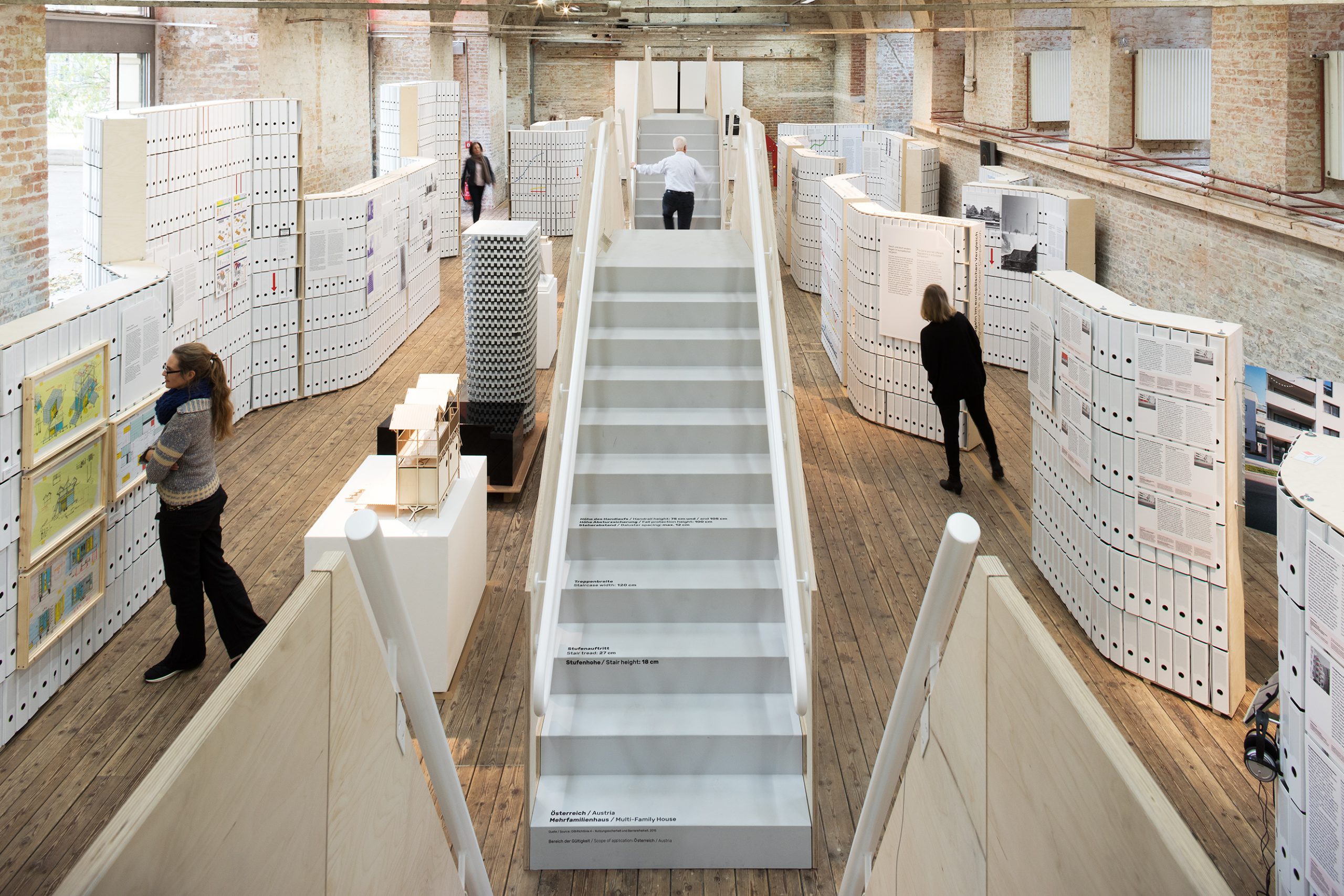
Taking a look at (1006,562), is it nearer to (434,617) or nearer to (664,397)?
(664,397)

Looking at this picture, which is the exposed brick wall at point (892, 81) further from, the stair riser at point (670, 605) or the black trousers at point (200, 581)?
the black trousers at point (200, 581)

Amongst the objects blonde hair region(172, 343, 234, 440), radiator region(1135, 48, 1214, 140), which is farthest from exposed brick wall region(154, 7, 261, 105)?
radiator region(1135, 48, 1214, 140)

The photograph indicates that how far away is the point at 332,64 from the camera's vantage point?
14.0 m

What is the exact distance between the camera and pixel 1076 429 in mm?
6125

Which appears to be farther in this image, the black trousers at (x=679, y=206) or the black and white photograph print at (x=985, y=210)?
the black and white photograph print at (x=985, y=210)

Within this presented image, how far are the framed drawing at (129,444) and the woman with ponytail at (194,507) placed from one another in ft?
0.71

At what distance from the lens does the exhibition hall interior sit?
163cm

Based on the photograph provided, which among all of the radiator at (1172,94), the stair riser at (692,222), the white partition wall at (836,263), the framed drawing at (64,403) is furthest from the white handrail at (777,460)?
the radiator at (1172,94)

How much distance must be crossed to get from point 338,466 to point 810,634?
5.62 meters

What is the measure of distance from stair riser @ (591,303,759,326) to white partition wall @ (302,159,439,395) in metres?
4.68

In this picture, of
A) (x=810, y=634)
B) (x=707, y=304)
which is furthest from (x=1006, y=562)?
(x=810, y=634)

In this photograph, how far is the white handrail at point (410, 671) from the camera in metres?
1.80

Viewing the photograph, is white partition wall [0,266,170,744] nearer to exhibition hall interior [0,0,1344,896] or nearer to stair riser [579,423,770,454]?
exhibition hall interior [0,0,1344,896]

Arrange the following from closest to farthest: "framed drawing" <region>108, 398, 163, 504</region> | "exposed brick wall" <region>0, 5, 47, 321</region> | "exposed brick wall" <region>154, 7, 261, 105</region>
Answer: "framed drawing" <region>108, 398, 163, 504</region>, "exposed brick wall" <region>0, 5, 47, 321</region>, "exposed brick wall" <region>154, 7, 261, 105</region>
